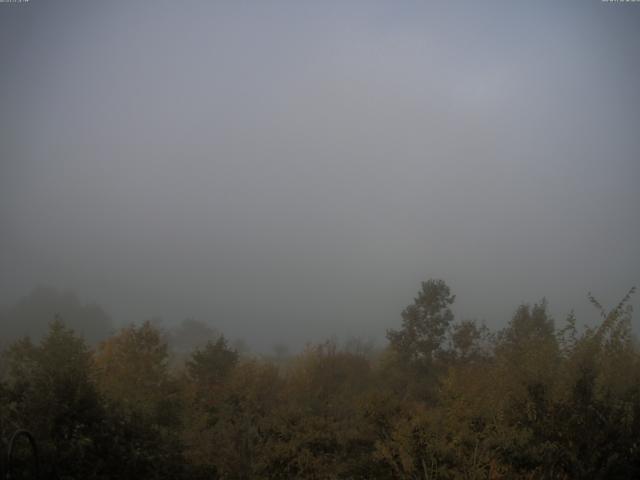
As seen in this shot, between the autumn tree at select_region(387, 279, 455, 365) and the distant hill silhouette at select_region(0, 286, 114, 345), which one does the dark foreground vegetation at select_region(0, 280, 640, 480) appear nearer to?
the autumn tree at select_region(387, 279, 455, 365)

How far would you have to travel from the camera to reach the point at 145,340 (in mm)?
30344

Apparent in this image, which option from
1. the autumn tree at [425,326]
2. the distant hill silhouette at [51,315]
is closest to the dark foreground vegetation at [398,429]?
the autumn tree at [425,326]

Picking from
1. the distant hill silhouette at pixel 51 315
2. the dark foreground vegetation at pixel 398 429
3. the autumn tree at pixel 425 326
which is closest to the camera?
the dark foreground vegetation at pixel 398 429

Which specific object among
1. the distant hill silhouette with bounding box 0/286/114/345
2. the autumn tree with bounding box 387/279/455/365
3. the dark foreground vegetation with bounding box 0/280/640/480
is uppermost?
the distant hill silhouette with bounding box 0/286/114/345

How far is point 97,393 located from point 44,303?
115 m

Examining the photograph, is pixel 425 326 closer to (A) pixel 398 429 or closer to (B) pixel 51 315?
(A) pixel 398 429

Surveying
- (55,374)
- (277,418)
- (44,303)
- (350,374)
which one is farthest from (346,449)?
(44,303)

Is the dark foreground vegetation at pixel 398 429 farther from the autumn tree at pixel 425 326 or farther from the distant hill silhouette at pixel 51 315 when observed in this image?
the distant hill silhouette at pixel 51 315

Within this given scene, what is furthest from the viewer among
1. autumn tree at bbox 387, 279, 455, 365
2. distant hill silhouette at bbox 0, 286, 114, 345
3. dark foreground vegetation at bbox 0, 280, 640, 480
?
distant hill silhouette at bbox 0, 286, 114, 345

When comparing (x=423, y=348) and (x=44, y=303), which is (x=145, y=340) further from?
(x=44, y=303)

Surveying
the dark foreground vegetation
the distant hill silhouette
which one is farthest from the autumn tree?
the distant hill silhouette

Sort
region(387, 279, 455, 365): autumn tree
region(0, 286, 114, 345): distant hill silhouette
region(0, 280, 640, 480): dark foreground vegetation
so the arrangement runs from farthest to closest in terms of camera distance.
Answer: region(0, 286, 114, 345): distant hill silhouette, region(387, 279, 455, 365): autumn tree, region(0, 280, 640, 480): dark foreground vegetation

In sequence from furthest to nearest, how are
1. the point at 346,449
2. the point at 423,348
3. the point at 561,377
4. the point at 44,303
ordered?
→ the point at 44,303
the point at 423,348
the point at 346,449
the point at 561,377

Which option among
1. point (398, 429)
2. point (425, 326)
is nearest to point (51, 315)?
point (425, 326)
